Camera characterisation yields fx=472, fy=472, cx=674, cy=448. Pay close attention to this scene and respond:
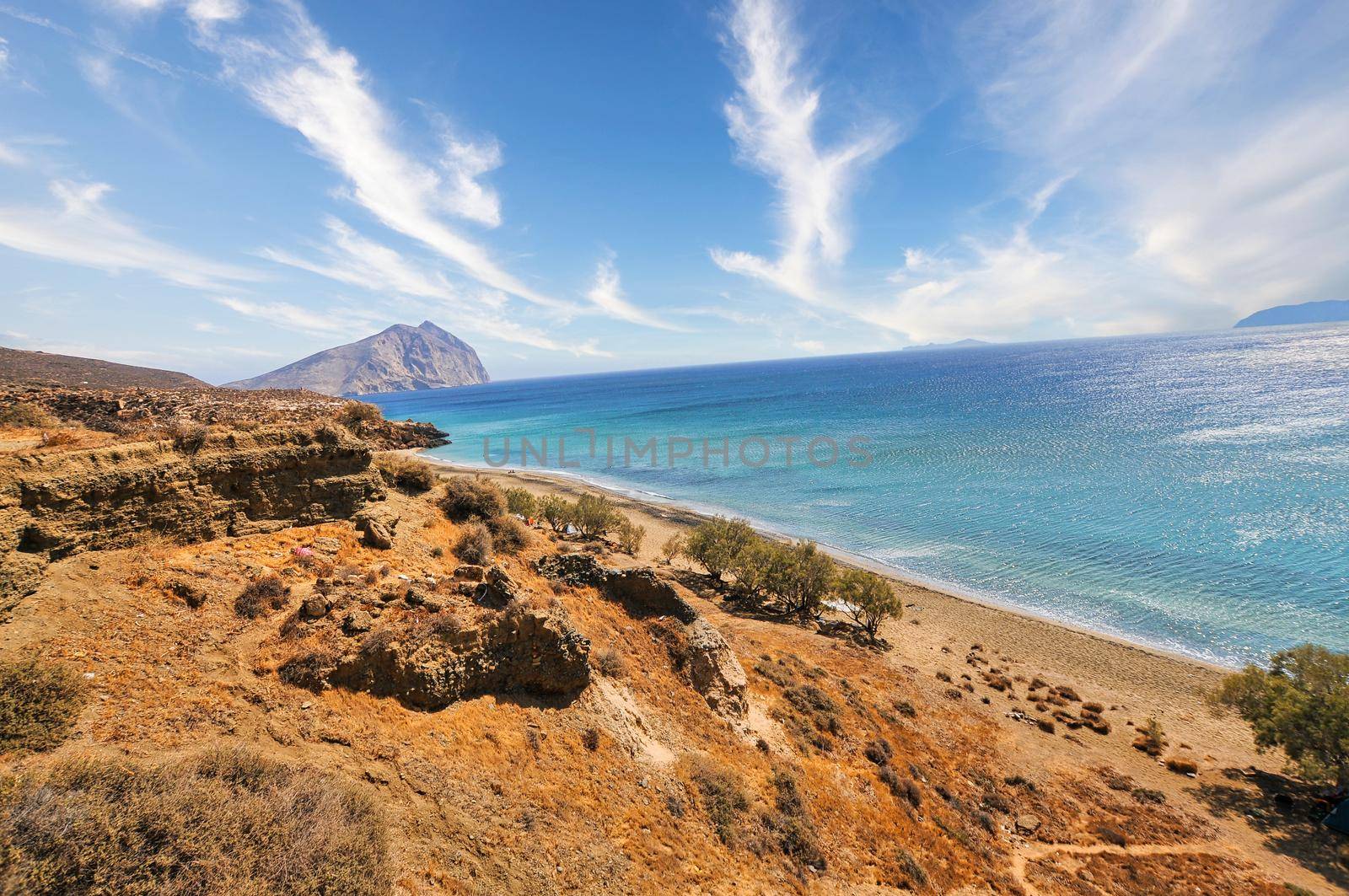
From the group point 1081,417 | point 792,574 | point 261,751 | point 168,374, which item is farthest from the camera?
point 1081,417

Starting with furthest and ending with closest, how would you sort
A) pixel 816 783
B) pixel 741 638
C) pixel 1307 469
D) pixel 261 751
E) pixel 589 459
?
pixel 589 459
pixel 1307 469
pixel 741 638
pixel 816 783
pixel 261 751

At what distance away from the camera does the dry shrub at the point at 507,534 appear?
56.1 feet

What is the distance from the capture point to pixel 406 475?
18.5 metres

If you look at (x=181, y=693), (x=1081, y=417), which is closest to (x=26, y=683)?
(x=181, y=693)

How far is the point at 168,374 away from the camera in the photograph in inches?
2464

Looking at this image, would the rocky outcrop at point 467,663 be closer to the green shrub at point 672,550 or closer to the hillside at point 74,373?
the green shrub at point 672,550

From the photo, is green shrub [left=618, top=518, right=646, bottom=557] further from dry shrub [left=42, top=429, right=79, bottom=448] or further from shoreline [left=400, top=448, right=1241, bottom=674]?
dry shrub [left=42, top=429, right=79, bottom=448]

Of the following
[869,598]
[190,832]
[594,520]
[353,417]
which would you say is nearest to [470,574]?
[190,832]

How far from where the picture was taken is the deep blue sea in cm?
2812

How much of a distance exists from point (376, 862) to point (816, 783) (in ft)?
34.5

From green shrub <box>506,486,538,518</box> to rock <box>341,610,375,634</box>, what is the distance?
65.2 ft

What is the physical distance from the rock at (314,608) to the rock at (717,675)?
367 inches

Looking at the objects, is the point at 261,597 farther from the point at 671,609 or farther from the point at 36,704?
the point at 671,609

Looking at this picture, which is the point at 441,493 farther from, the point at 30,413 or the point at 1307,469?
the point at 1307,469
